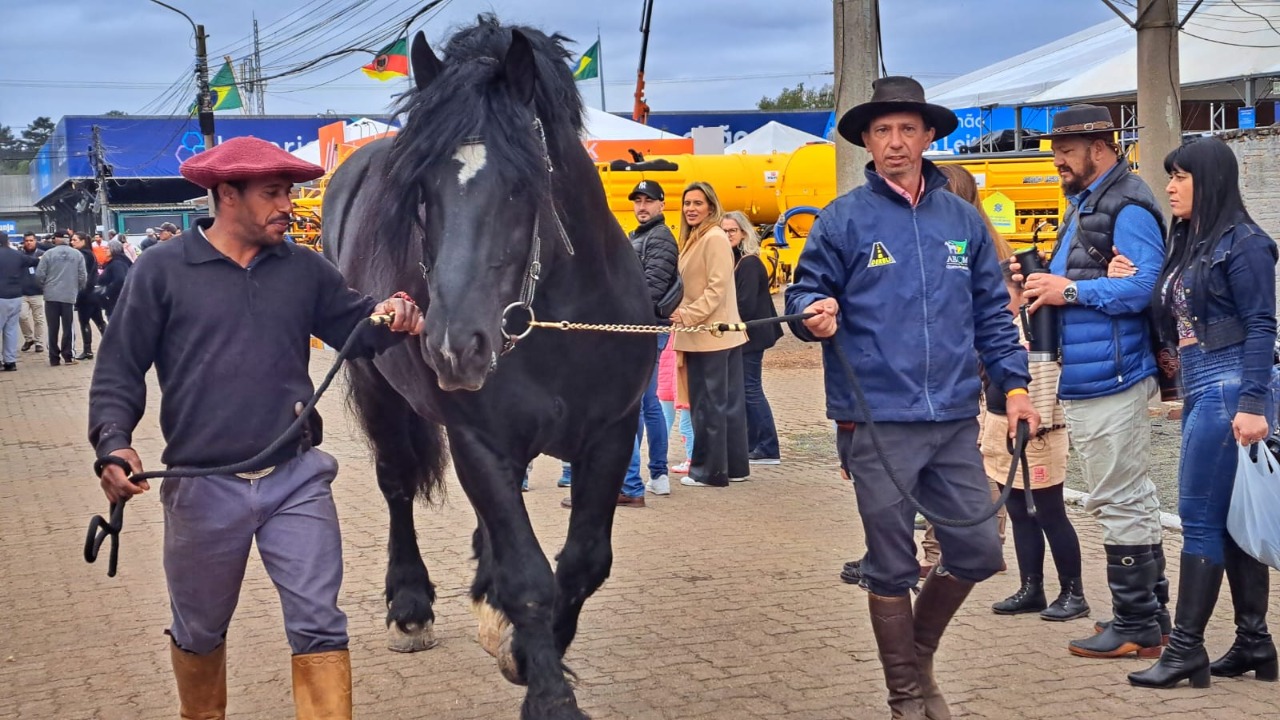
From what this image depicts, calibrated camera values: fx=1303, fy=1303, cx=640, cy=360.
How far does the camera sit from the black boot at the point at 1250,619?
4.64 metres

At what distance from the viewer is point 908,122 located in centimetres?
415

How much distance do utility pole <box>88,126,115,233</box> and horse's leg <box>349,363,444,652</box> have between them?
43796 millimetres

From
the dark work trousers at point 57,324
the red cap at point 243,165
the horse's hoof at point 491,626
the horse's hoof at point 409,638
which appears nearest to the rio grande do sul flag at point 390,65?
the dark work trousers at point 57,324

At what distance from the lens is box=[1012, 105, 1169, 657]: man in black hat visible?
4.87m

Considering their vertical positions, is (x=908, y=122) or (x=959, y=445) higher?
(x=908, y=122)

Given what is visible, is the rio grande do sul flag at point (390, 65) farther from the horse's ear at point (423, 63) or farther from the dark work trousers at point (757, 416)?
the horse's ear at point (423, 63)

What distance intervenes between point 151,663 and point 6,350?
17438 millimetres

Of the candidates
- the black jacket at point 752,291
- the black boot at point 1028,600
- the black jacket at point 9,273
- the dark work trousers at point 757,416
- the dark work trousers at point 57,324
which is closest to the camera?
the black boot at point 1028,600

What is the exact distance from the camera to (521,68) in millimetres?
4203

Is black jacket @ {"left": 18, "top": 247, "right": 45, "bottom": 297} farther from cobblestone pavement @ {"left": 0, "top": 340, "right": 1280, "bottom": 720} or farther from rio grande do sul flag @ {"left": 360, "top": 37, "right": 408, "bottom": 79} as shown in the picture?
cobblestone pavement @ {"left": 0, "top": 340, "right": 1280, "bottom": 720}

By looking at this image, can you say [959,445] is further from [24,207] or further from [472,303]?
[24,207]

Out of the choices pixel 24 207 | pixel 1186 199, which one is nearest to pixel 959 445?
pixel 1186 199

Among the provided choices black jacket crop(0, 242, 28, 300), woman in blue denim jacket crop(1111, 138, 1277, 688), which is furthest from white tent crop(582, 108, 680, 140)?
woman in blue denim jacket crop(1111, 138, 1277, 688)

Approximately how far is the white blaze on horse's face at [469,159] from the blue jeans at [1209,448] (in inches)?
104
